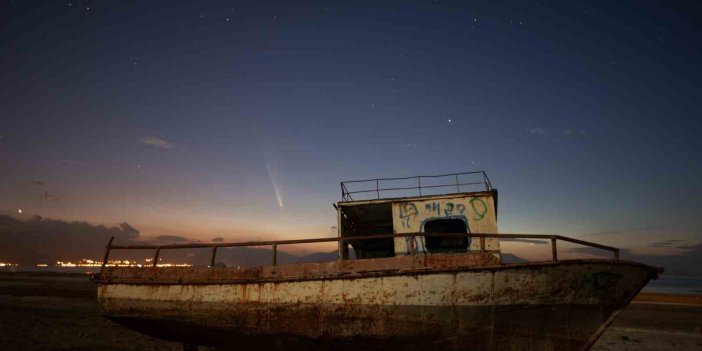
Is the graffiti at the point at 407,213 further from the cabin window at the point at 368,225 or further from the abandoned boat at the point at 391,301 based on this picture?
the abandoned boat at the point at 391,301

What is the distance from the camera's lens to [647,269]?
5988mm

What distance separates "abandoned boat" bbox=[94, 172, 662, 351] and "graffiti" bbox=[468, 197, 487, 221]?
2.50 meters

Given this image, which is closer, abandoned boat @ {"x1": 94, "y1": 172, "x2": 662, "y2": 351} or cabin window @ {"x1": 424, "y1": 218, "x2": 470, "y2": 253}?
abandoned boat @ {"x1": 94, "y1": 172, "x2": 662, "y2": 351}

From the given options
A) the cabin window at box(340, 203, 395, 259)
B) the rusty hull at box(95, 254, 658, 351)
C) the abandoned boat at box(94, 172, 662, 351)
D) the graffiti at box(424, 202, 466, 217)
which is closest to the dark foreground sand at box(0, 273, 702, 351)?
the abandoned boat at box(94, 172, 662, 351)

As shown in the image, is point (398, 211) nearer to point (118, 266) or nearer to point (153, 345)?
point (118, 266)

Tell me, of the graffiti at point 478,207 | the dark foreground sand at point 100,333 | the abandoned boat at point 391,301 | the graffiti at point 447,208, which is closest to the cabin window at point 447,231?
the graffiti at point 447,208

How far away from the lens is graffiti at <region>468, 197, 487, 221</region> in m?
8.47

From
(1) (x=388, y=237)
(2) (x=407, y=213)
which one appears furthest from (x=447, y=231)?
(1) (x=388, y=237)

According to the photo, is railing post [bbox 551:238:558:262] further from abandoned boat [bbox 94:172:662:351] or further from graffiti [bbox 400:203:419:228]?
graffiti [bbox 400:203:419:228]

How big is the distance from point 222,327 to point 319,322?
7.26ft

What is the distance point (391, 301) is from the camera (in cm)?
596

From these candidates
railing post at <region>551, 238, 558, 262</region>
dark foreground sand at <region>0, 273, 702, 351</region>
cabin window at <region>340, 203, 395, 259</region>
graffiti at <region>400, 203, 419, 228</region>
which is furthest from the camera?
cabin window at <region>340, 203, 395, 259</region>

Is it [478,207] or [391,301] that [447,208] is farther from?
[391,301]

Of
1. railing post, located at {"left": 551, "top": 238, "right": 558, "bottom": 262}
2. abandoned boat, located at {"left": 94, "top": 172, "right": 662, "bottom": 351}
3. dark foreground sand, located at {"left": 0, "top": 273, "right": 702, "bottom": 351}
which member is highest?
railing post, located at {"left": 551, "top": 238, "right": 558, "bottom": 262}
